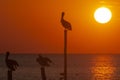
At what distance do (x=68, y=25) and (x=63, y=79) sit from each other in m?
2.78

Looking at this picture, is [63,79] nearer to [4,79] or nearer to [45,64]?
[45,64]

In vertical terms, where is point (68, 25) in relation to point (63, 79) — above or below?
above

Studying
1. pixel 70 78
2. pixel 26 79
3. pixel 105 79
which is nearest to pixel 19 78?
pixel 26 79

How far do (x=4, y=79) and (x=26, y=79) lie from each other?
8.74 feet

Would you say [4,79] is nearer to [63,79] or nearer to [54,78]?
[54,78]

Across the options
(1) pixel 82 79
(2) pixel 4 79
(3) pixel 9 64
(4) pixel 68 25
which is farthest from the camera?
(1) pixel 82 79

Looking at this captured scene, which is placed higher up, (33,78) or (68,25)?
(68,25)

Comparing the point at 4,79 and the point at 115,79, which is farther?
the point at 115,79

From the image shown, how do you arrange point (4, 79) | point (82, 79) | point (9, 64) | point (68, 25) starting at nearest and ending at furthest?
point (68, 25)
point (9, 64)
point (4, 79)
point (82, 79)

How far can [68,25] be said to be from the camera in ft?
83.5

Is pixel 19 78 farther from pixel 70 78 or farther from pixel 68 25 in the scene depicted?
pixel 68 25

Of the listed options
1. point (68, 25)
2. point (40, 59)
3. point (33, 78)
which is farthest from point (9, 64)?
point (33, 78)

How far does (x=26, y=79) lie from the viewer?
4941cm

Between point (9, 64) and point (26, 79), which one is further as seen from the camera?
point (26, 79)
